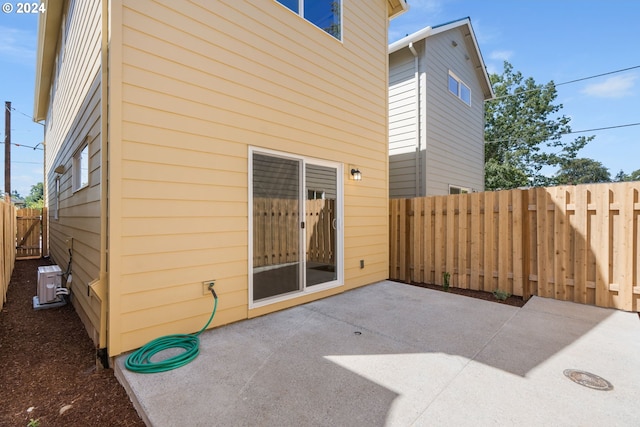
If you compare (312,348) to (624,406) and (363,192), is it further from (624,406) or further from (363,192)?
(363,192)

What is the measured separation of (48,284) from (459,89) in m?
11.0

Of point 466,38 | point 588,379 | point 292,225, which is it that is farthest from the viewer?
point 466,38

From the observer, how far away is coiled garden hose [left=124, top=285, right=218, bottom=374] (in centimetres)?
233

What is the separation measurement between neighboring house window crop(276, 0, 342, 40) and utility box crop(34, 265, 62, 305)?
5113 millimetres

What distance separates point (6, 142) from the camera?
12.2m

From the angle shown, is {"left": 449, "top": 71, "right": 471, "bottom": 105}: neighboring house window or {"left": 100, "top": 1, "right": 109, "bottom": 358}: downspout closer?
{"left": 100, "top": 1, "right": 109, "bottom": 358}: downspout

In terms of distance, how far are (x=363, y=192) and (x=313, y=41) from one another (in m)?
2.49

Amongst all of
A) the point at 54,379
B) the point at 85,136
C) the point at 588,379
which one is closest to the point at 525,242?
the point at 588,379

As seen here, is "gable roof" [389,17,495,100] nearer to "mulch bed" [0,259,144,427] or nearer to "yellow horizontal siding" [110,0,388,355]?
"yellow horizontal siding" [110,0,388,355]

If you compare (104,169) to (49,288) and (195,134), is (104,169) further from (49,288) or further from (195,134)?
(49,288)

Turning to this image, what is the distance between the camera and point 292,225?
401cm

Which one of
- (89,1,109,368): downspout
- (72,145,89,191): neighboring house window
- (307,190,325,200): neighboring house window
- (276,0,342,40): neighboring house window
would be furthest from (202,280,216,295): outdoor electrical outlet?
(276,0,342,40): neighboring house window

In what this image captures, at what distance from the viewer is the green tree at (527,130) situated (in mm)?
20156

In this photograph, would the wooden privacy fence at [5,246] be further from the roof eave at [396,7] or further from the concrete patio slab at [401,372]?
the roof eave at [396,7]
